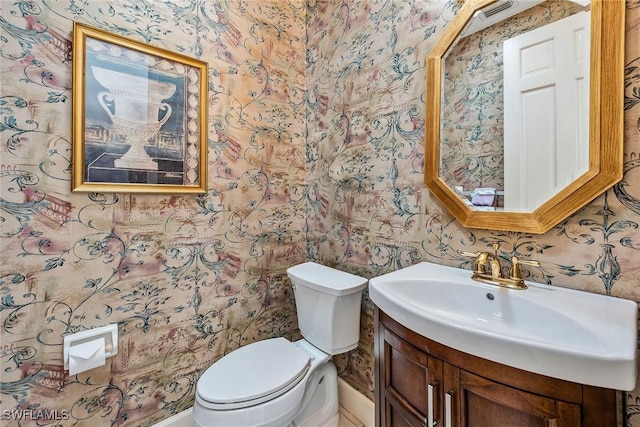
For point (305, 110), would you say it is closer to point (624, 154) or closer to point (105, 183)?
point (105, 183)

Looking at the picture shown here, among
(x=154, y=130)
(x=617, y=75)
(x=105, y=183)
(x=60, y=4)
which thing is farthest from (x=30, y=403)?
(x=617, y=75)

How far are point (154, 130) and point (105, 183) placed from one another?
31 centimetres

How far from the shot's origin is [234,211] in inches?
60.0

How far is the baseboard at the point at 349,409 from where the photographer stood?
1.34 metres

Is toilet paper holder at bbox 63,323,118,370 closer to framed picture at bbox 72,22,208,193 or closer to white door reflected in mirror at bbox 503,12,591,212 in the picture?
framed picture at bbox 72,22,208,193

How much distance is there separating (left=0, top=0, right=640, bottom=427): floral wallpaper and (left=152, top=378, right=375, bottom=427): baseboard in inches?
1.5

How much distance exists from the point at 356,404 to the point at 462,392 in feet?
3.41

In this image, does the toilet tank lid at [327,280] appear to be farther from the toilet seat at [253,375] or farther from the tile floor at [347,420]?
the tile floor at [347,420]

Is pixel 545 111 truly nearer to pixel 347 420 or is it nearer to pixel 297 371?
pixel 297 371

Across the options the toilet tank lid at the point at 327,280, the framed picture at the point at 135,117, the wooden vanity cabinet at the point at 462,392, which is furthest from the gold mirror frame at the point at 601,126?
the framed picture at the point at 135,117

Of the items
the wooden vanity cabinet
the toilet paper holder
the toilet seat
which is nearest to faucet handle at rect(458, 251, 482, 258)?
the wooden vanity cabinet

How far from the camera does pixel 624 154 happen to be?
773mm

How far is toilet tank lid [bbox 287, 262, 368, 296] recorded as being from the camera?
128cm

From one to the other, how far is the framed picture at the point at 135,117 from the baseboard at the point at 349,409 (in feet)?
3.59
